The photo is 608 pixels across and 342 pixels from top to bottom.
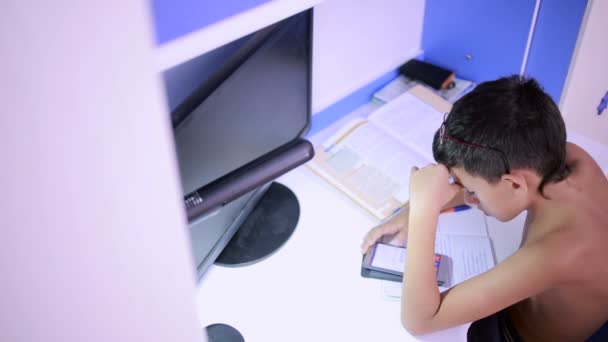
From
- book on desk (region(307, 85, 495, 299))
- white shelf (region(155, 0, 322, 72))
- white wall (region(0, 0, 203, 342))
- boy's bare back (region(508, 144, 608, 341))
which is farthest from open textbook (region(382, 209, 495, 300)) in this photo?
white wall (region(0, 0, 203, 342))

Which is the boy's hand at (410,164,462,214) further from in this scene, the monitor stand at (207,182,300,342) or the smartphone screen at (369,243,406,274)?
the monitor stand at (207,182,300,342)

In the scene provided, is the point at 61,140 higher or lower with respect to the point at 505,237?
higher

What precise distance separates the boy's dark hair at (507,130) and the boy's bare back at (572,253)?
0.08 meters

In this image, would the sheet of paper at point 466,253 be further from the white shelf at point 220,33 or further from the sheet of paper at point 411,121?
the white shelf at point 220,33

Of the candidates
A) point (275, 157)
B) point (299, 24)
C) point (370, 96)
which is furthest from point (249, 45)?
point (370, 96)

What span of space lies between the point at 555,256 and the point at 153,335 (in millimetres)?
759

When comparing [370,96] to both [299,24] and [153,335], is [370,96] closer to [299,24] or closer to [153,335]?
[299,24]

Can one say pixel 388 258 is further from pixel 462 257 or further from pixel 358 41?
pixel 358 41

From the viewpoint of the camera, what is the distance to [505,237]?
1.20m

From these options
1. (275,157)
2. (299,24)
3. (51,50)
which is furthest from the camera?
(299,24)

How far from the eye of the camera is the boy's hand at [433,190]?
105cm

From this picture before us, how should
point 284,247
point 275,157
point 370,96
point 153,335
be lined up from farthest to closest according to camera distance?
point 370,96 < point 284,247 < point 275,157 < point 153,335

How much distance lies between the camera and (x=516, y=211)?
1053mm

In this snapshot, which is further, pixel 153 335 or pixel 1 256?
pixel 153 335
